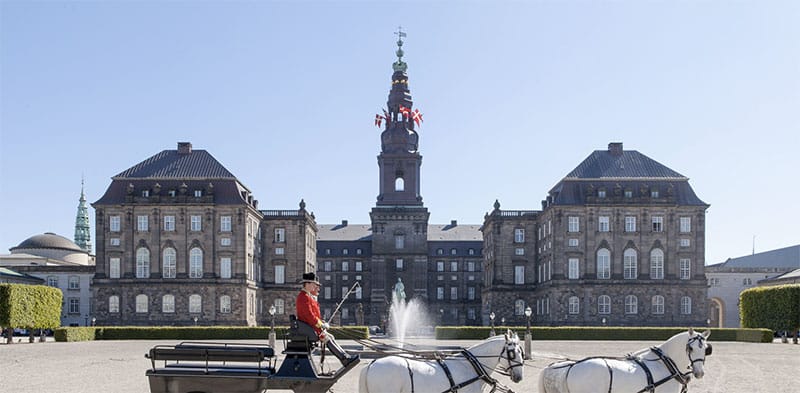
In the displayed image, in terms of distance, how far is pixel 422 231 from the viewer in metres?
108

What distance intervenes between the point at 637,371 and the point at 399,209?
93.4 meters

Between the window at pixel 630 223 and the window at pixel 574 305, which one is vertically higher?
the window at pixel 630 223

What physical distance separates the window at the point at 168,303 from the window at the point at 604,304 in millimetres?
38925

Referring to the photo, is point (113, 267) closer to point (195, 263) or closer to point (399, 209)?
point (195, 263)

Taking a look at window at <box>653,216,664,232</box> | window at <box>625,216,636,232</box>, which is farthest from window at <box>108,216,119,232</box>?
window at <box>653,216,664,232</box>

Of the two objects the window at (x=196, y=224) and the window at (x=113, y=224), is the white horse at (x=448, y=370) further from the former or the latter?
the window at (x=113, y=224)

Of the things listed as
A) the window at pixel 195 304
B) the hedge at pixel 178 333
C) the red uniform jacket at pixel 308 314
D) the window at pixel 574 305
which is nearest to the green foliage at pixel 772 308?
the window at pixel 574 305

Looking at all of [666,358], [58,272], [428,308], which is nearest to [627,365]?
[666,358]

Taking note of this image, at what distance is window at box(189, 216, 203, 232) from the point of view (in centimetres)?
7938

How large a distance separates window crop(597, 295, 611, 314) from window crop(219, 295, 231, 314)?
33.9 meters

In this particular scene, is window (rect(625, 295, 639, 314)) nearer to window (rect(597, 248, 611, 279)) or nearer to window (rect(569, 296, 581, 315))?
window (rect(597, 248, 611, 279))

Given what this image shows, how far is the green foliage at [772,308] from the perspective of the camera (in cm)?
5741

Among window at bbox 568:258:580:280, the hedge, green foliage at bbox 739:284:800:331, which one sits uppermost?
window at bbox 568:258:580:280

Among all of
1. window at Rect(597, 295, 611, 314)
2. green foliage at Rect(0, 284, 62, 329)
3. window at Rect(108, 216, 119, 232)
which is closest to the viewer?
green foliage at Rect(0, 284, 62, 329)
